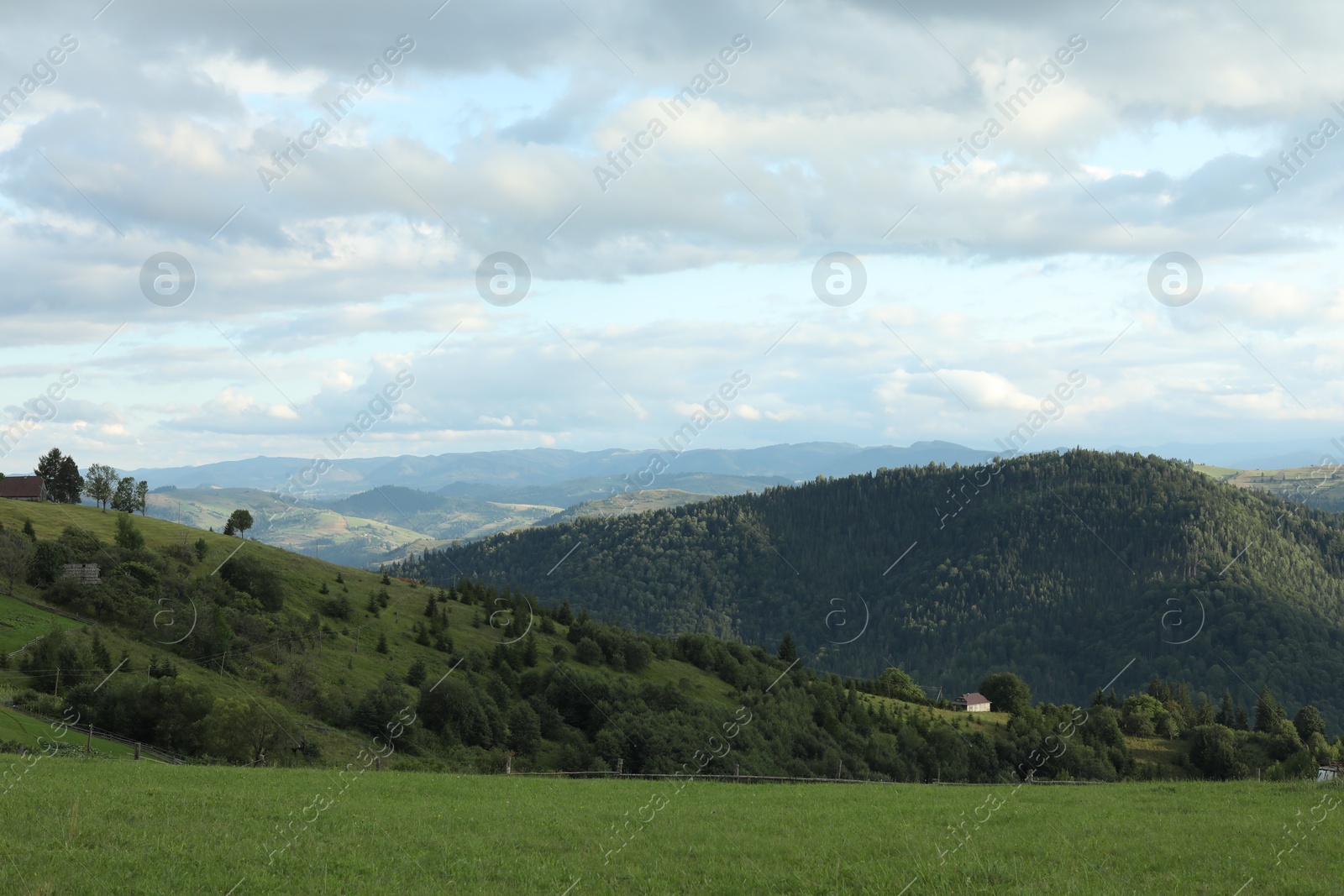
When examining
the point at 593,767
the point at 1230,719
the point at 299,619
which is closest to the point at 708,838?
the point at 593,767

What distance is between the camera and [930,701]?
162m

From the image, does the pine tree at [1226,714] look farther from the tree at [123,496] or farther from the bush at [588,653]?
the tree at [123,496]

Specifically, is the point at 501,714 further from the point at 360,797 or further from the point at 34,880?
the point at 34,880

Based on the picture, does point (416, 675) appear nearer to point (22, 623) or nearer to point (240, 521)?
point (22, 623)

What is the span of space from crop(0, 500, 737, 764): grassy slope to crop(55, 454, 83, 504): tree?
20260 mm

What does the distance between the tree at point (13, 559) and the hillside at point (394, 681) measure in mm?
669

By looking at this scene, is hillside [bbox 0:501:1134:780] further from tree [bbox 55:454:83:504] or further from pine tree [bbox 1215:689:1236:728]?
pine tree [bbox 1215:689:1236:728]

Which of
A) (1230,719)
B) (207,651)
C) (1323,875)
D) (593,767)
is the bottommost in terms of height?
(1230,719)

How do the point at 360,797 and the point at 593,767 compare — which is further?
the point at 593,767

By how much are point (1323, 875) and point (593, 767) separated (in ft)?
199

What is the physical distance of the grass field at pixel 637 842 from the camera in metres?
17.9

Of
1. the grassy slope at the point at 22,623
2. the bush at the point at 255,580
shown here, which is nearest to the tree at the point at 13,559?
the grassy slope at the point at 22,623

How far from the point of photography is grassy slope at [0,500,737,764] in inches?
2613

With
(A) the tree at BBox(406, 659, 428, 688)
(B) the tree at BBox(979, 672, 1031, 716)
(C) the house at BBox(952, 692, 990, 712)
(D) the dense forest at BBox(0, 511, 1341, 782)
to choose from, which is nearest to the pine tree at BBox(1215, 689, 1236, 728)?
(D) the dense forest at BBox(0, 511, 1341, 782)
